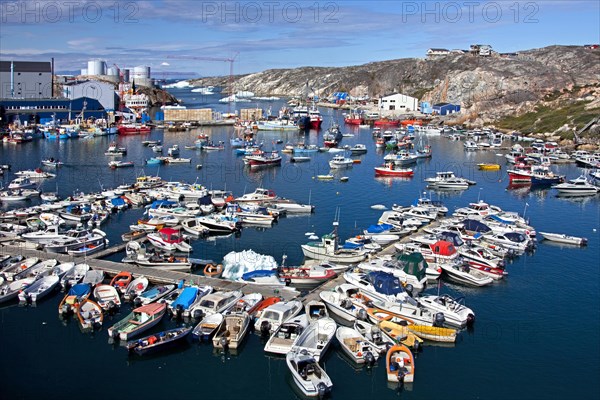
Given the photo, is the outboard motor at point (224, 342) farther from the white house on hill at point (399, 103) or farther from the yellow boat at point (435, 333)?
the white house on hill at point (399, 103)

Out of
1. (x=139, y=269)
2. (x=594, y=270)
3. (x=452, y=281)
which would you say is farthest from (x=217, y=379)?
(x=594, y=270)

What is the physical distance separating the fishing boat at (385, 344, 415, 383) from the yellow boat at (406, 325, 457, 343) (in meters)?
1.80

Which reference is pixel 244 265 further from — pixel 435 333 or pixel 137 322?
pixel 435 333

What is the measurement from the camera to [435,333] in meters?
19.5

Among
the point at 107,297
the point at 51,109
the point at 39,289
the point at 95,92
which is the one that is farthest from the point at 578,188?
the point at 95,92

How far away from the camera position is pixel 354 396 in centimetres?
1648

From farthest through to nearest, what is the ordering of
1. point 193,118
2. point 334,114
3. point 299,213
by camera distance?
point 334,114
point 193,118
point 299,213

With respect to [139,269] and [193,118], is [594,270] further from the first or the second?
[193,118]

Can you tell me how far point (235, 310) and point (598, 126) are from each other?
64003mm

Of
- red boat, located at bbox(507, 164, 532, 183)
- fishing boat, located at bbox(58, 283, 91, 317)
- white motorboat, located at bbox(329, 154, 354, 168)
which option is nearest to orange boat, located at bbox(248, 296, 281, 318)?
fishing boat, located at bbox(58, 283, 91, 317)

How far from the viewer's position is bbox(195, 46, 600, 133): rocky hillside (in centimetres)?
9938

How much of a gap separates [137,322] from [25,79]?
84.2 metres

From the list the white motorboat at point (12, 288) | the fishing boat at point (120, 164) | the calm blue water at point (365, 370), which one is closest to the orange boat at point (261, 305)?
the calm blue water at point (365, 370)

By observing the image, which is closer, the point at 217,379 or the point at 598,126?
the point at 217,379
